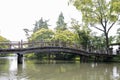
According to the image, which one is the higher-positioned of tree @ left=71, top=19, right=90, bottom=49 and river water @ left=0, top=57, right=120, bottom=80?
tree @ left=71, top=19, right=90, bottom=49

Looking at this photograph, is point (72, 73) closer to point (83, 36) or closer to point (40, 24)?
point (83, 36)

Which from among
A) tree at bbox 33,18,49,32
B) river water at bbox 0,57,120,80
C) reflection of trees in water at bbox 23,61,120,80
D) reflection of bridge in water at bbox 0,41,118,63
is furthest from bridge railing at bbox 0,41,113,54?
tree at bbox 33,18,49,32

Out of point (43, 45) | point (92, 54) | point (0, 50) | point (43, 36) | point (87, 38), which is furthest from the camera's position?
point (43, 36)

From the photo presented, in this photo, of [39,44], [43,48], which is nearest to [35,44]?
[39,44]

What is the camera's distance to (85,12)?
3020cm

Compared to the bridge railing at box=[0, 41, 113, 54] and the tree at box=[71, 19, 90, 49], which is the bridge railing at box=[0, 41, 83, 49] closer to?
the bridge railing at box=[0, 41, 113, 54]

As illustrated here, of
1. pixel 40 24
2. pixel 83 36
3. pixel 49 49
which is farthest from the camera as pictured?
pixel 40 24

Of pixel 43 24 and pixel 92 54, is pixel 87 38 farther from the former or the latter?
pixel 43 24

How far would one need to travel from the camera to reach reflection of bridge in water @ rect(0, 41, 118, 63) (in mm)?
23375

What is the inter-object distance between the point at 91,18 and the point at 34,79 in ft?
65.9

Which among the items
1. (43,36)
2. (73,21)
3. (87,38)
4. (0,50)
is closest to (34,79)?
(0,50)

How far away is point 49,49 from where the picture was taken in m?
25.6

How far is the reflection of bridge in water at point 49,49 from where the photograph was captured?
2338 centimetres

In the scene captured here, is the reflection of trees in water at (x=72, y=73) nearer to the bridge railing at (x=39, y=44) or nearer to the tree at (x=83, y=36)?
the bridge railing at (x=39, y=44)
